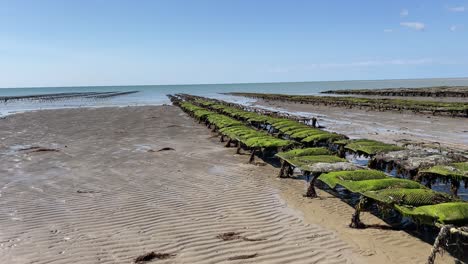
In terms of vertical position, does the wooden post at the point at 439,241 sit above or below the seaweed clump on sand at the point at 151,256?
above

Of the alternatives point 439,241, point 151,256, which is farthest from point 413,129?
point 151,256

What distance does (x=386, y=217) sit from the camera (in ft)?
32.6

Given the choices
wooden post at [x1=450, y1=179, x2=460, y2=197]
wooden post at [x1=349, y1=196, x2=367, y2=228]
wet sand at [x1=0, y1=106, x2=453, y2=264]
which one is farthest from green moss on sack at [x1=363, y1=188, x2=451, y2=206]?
wooden post at [x1=450, y1=179, x2=460, y2=197]

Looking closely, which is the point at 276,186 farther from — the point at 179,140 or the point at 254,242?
the point at 179,140

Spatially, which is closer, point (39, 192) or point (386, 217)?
point (386, 217)

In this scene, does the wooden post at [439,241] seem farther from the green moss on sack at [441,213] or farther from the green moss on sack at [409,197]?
the green moss on sack at [409,197]

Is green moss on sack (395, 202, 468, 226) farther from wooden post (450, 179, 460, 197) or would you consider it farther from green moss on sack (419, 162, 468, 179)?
wooden post (450, 179, 460, 197)

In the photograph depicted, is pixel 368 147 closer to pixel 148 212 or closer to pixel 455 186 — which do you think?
pixel 455 186

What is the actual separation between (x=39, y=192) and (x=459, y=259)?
11.5 m

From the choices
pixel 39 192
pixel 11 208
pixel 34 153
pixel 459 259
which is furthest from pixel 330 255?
pixel 34 153

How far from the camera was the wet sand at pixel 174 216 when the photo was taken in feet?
26.0

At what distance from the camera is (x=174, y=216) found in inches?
398

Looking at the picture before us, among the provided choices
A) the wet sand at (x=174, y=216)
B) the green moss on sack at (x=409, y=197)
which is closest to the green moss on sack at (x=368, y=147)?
the wet sand at (x=174, y=216)

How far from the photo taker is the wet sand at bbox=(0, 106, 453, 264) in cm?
794
